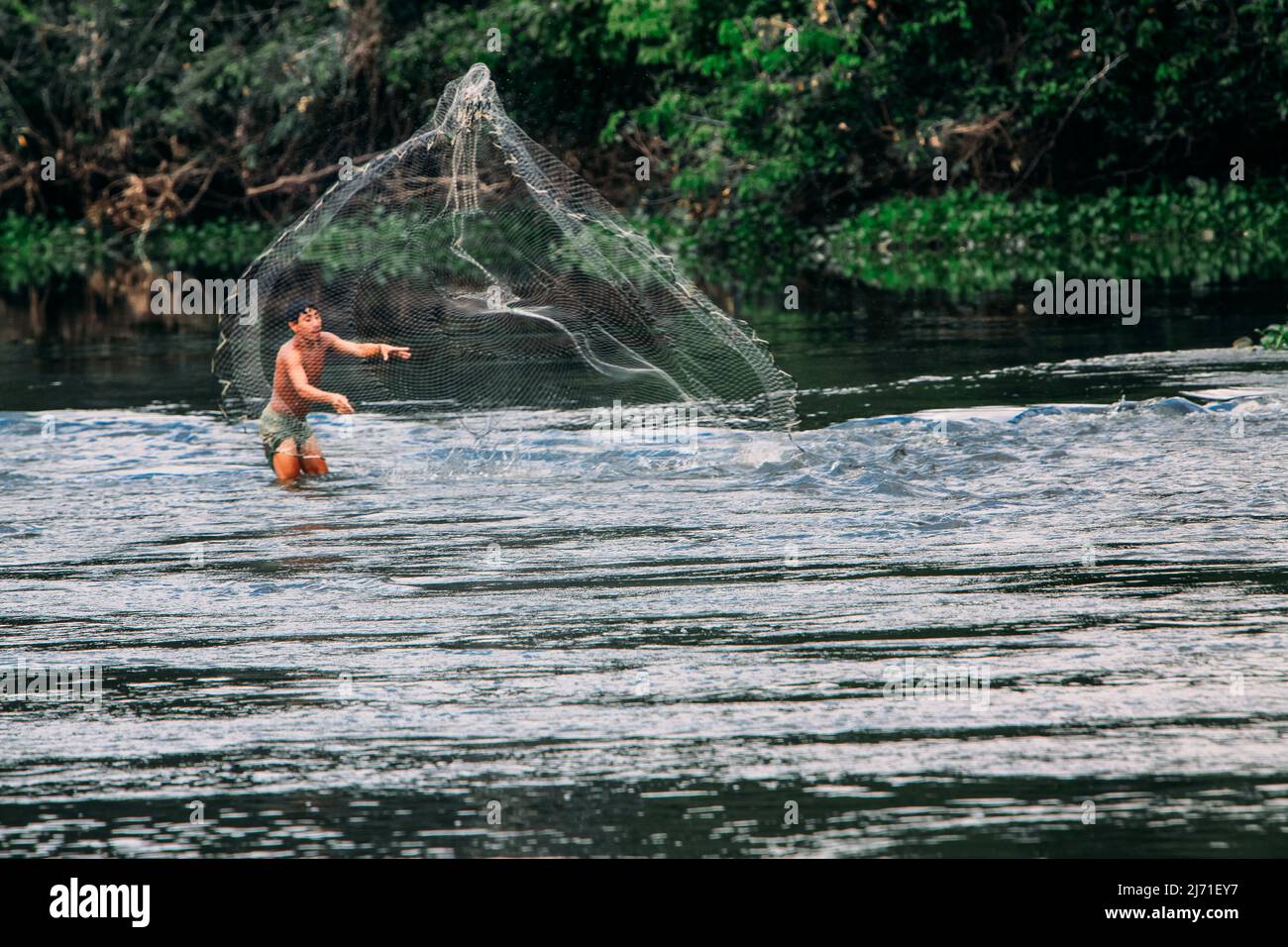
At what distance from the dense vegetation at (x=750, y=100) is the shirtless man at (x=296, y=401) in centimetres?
1837

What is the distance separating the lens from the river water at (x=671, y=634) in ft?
22.8

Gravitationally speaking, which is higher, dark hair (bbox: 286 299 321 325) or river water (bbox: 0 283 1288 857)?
dark hair (bbox: 286 299 321 325)

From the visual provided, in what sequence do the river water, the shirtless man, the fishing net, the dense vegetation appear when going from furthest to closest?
the dense vegetation → the shirtless man → the fishing net → the river water

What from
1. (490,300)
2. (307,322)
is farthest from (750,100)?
(307,322)


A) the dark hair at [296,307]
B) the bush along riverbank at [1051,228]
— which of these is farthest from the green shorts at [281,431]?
the bush along riverbank at [1051,228]

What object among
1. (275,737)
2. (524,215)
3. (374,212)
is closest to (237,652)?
(275,737)

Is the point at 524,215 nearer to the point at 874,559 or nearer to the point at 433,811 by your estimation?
the point at 874,559

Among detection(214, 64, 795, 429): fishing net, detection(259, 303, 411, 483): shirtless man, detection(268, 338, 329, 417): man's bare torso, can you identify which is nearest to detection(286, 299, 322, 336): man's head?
detection(259, 303, 411, 483): shirtless man

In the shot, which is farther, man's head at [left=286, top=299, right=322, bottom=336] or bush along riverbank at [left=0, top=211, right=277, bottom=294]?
bush along riverbank at [left=0, top=211, right=277, bottom=294]

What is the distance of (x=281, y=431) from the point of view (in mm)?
14758

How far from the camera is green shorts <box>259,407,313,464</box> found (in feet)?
48.4

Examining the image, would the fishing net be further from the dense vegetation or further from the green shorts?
the dense vegetation

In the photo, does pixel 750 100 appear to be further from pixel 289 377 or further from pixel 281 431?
pixel 281 431

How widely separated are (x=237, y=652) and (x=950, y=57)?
27.0 m
